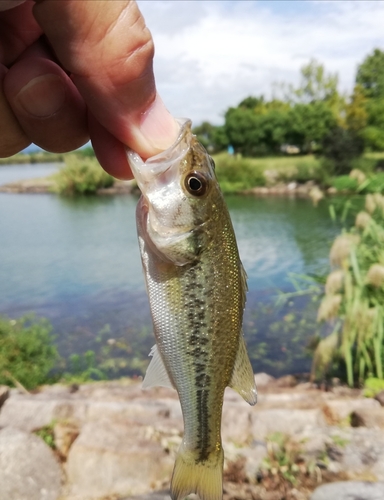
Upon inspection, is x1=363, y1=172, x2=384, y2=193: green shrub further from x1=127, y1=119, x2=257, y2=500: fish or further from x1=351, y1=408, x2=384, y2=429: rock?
x1=127, y1=119, x2=257, y2=500: fish

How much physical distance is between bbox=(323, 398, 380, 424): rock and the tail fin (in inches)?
135

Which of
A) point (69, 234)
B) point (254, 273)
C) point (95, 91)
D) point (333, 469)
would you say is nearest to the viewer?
point (95, 91)

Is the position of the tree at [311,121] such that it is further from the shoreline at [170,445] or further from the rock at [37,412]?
the rock at [37,412]

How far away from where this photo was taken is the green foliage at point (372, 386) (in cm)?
554

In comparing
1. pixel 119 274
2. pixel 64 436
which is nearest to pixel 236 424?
pixel 64 436

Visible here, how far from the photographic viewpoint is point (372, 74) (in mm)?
38938

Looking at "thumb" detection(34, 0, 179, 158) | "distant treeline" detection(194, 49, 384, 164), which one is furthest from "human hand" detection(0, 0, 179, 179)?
"distant treeline" detection(194, 49, 384, 164)

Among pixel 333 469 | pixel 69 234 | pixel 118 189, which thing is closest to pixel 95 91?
pixel 333 469

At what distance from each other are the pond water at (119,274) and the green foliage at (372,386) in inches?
53.6

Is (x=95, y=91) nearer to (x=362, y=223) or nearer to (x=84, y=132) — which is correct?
(x=84, y=132)

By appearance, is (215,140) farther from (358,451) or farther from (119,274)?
(358,451)

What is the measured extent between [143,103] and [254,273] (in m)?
9.81

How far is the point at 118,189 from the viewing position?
24.8m

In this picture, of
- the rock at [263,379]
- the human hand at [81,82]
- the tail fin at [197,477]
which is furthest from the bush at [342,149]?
the tail fin at [197,477]
